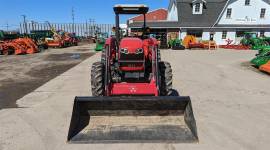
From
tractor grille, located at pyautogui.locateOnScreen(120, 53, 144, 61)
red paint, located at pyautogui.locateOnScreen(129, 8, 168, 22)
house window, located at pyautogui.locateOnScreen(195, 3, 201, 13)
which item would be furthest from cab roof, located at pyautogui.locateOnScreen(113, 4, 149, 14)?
red paint, located at pyautogui.locateOnScreen(129, 8, 168, 22)

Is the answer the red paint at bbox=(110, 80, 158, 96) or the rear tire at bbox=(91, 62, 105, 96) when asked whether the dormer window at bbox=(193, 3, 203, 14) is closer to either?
the red paint at bbox=(110, 80, 158, 96)

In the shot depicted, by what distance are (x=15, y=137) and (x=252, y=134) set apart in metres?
4.35

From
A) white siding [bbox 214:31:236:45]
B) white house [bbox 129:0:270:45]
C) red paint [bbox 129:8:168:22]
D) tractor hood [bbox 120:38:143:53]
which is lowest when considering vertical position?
tractor hood [bbox 120:38:143:53]

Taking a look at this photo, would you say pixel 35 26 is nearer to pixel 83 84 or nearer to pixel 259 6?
pixel 259 6

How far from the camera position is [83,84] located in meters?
8.47

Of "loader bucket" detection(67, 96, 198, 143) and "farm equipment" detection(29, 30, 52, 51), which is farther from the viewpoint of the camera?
"farm equipment" detection(29, 30, 52, 51)

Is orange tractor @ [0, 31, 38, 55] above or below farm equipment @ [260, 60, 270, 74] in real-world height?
above

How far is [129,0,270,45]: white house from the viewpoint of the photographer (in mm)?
27438

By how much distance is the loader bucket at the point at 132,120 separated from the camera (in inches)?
163

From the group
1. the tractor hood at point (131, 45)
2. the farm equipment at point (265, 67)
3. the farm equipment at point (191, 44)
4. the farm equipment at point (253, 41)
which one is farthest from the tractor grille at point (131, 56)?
the farm equipment at point (253, 41)

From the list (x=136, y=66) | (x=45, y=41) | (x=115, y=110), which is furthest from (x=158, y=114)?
(x=45, y=41)

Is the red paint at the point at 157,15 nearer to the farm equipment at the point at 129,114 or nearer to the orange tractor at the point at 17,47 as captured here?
the orange tractor at the point at 17,47

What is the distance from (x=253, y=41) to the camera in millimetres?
24750

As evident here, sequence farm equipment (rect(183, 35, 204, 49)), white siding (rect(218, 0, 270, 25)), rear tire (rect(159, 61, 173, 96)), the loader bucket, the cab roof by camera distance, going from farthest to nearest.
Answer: white siding (rect(218, 0, 270, 25)) < farm equipment (rect(183, 35, 204, 49)) < the cab roof < rear tire (rect(159, 61, 173, 96)) < the loader bucket
